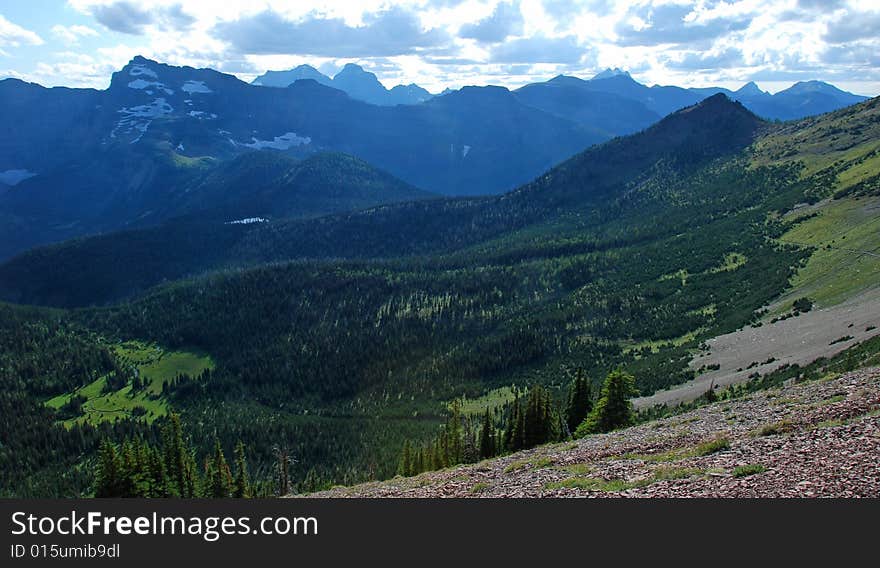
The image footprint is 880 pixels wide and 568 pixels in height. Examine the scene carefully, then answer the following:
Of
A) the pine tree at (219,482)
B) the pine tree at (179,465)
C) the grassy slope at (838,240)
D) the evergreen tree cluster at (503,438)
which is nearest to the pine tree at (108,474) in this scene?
the pine tree at (179,465)

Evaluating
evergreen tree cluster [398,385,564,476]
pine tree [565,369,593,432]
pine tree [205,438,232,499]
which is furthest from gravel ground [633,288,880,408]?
pine tree [205,438,232,499]

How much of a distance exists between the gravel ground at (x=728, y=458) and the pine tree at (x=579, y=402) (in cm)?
2718

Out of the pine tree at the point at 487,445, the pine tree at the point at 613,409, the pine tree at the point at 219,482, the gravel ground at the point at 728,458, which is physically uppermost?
the gravel ground at the point at 728,458

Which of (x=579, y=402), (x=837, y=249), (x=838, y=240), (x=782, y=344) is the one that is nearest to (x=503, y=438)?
(x=579, y=402)

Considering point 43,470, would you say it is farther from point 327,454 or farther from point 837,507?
point 837,507

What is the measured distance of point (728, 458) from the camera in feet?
104

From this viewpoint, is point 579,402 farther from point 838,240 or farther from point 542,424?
point 838,240

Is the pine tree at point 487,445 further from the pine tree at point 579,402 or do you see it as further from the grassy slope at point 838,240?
the grassy slope at point 838,240

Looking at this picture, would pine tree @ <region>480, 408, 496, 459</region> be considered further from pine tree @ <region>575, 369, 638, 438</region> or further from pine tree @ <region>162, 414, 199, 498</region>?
pine tree @ <region>162, 414, 199, 498</region>

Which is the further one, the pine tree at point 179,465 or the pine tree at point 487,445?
the pine tree at point 179,465

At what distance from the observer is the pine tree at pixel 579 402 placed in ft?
263

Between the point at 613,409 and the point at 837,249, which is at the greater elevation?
the point at 837,249

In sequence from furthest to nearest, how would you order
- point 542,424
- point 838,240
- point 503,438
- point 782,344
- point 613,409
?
point 838,240 → point 782,344 → point 503,438 → point 542,424 → point 613,409

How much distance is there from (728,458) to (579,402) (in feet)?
166
